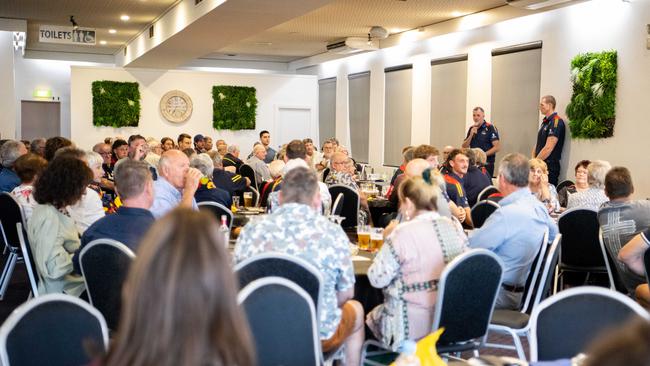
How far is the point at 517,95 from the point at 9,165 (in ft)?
24.9

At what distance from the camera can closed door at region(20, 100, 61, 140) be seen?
64.6ft

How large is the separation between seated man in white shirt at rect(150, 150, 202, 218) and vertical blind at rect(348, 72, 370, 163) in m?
11.3

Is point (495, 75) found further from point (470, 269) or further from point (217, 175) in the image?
point (470, 269)

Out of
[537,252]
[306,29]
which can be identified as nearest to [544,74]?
[306,29]

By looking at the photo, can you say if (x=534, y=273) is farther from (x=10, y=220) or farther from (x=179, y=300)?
(x=10, y=220)

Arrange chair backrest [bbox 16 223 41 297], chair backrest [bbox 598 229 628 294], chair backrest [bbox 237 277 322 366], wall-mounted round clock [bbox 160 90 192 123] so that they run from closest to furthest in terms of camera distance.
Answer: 1. chair backrest [bbox 237 277 322 366]
2. chair backrest [bbox 16 223 41 297]
3. chair backrest [bbox 598 229 628 294]
4. wall-mounted round clock [bbox 160 90 192 123]

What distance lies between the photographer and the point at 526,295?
170 inches

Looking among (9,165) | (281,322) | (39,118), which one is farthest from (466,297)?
(39,118)

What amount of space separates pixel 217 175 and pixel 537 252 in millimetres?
4624

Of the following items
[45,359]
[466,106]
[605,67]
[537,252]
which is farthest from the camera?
[466,106]

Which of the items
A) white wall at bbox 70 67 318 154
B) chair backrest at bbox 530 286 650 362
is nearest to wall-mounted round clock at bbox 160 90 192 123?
white wall at bbox 70 67 318 154

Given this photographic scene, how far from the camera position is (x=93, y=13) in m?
13.0

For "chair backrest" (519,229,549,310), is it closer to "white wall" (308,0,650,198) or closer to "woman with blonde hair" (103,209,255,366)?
"woman with blonde hair" (103,209,255,366)

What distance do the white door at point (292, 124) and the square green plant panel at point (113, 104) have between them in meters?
3.72
